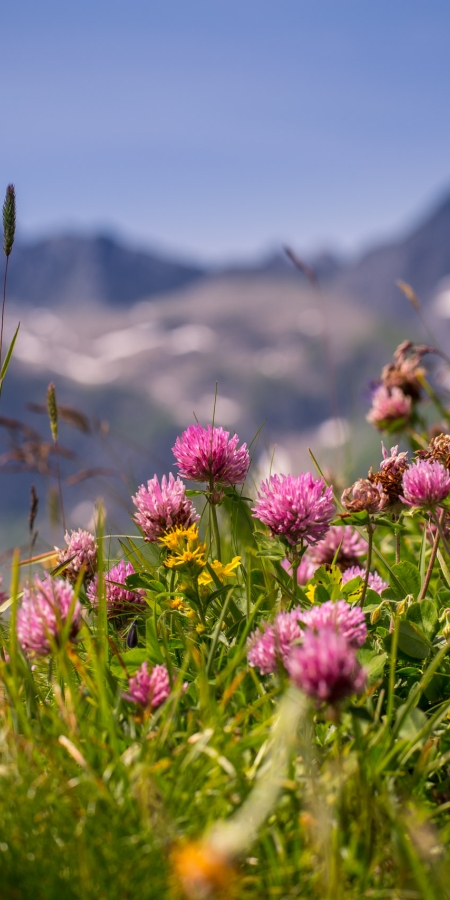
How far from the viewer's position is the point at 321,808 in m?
1.13

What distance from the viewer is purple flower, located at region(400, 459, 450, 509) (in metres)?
2.16

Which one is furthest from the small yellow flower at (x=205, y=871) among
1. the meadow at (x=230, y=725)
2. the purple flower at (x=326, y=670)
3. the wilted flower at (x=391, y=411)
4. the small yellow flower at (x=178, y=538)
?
the wilted flower at (x=391, y=411)

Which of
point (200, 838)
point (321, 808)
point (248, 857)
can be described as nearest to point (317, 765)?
point (248, 857)

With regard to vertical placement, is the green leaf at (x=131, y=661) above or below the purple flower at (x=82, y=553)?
below

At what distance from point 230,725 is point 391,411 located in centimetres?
368

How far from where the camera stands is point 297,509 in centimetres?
217

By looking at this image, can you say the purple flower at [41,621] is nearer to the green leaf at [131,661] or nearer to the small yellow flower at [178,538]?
the green leaf at [131,661]

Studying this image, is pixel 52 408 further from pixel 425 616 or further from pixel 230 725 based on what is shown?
pixel 230 725

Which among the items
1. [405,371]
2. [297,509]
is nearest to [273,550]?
[297,509]

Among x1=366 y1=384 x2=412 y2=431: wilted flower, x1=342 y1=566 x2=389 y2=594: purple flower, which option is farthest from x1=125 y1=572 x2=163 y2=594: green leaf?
x1=366 y1=384 x2=412 y2=431: wilted flower

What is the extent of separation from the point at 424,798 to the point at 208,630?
→ 0.86 metres

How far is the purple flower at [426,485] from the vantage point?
216cm

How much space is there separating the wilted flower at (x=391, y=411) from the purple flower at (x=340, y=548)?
6.56 ft

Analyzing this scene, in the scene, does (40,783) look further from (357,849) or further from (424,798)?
(424,798)
